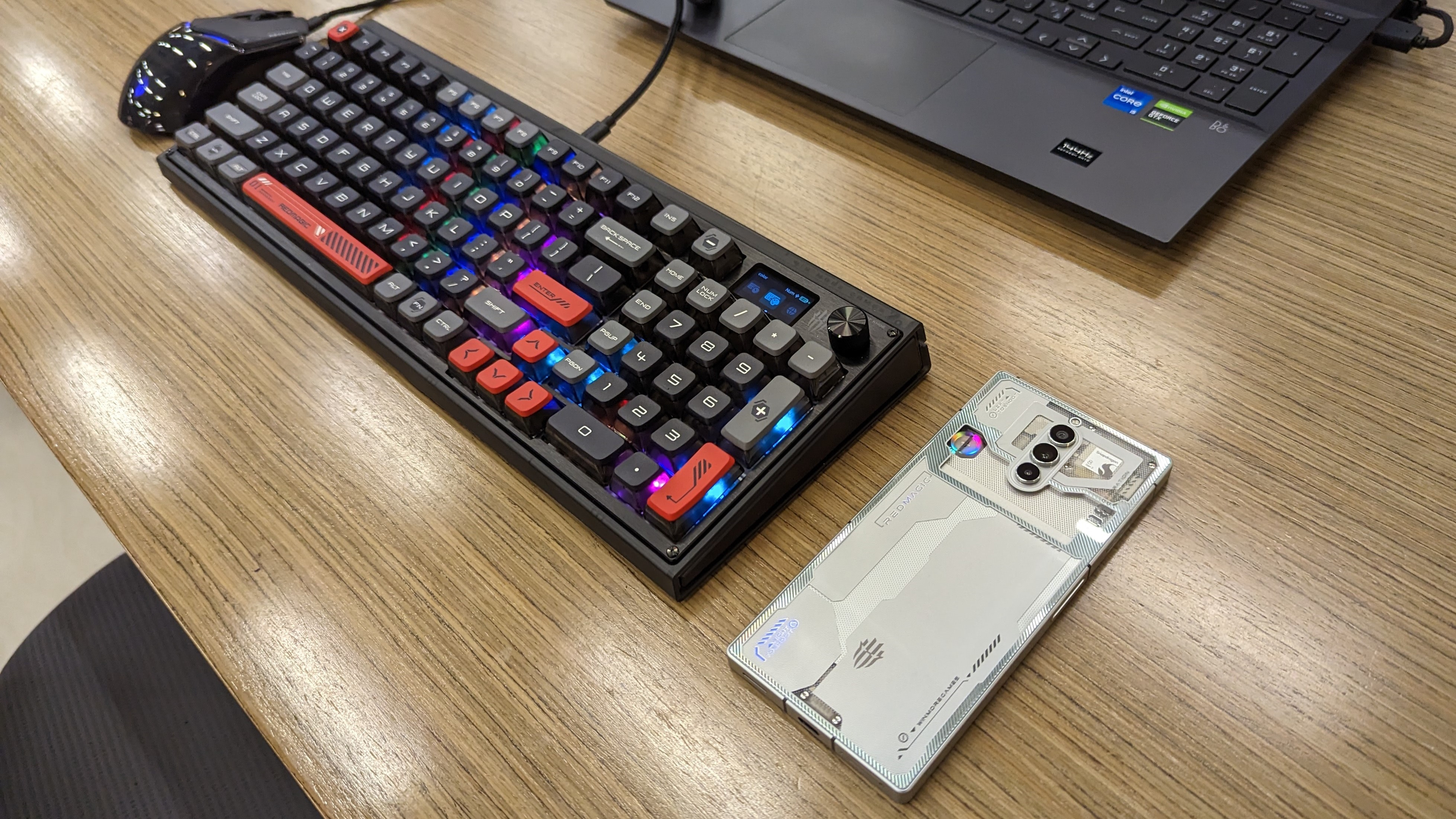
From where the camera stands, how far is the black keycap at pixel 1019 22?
25.0 inches

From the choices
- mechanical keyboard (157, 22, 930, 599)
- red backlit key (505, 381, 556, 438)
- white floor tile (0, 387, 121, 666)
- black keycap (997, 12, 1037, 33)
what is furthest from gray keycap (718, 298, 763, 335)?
white floor tile (0, 387, 121, 666)

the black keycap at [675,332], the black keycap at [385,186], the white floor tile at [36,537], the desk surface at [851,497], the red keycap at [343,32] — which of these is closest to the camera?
the desk surface at [851,497]

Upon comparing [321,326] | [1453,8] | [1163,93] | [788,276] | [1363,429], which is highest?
[1453,8]

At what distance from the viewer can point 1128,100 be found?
0.58m

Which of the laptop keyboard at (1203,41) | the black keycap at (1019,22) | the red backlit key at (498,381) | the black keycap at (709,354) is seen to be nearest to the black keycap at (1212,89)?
the laptop keyboard at (1203,41)

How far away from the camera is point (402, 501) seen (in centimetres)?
51

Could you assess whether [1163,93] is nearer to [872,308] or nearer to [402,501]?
[872,308]

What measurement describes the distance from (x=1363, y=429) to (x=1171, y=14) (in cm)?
30

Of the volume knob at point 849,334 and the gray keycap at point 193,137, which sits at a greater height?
the volume knob at point 849,334

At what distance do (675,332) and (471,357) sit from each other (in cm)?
12

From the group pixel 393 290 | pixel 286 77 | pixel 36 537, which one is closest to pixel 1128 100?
pixel 393 290

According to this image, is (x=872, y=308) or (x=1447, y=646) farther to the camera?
(x=872, y=308)

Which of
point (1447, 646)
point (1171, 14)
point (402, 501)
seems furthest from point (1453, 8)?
point (402, 501)

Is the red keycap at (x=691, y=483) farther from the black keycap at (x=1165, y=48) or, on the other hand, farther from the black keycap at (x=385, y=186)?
the black keycap at (x=1165, y=48)
